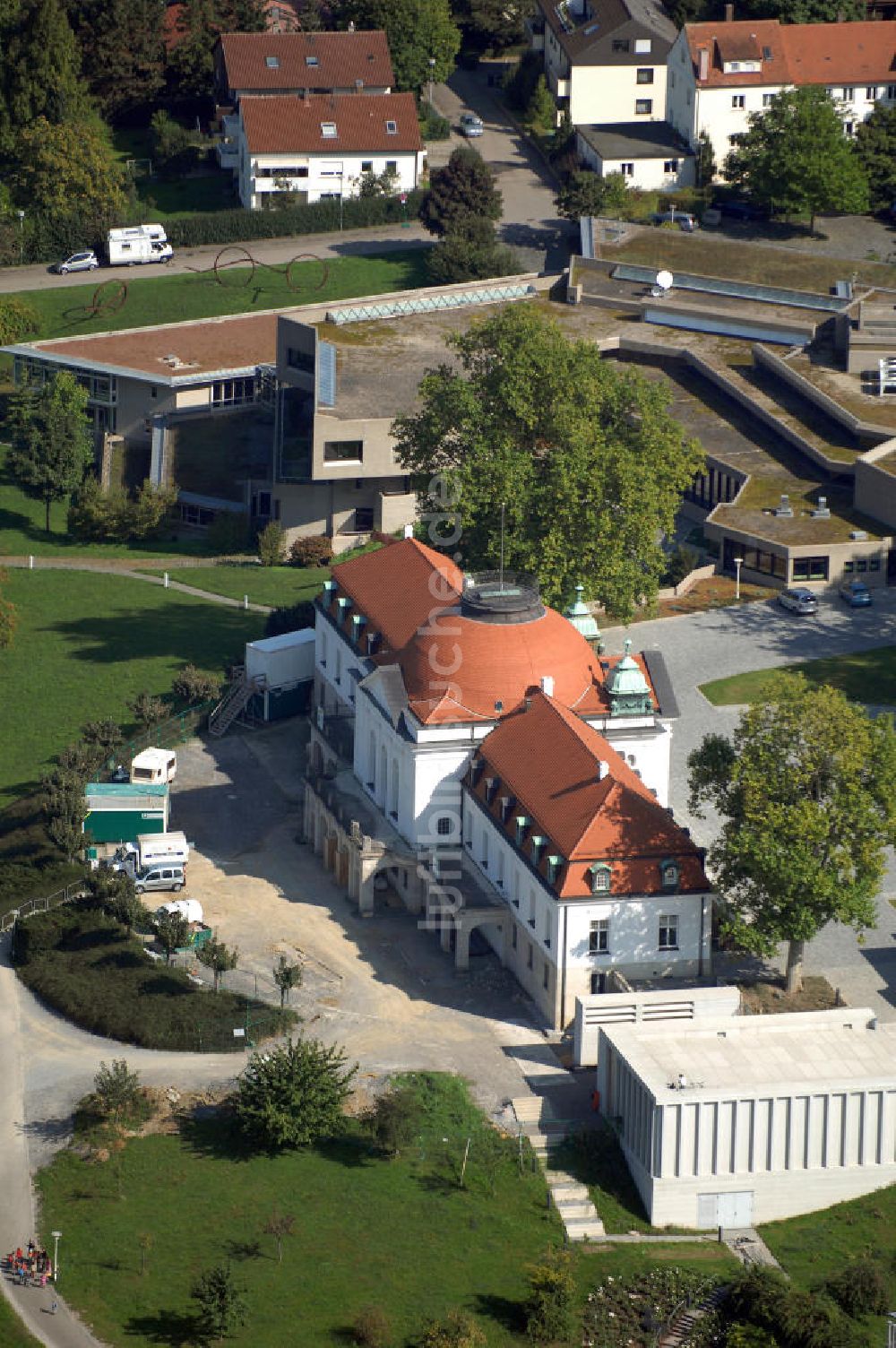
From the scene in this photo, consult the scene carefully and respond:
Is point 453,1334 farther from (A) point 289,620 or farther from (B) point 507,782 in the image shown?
(A) point 289,620

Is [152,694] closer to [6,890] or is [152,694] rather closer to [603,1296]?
[6,890]

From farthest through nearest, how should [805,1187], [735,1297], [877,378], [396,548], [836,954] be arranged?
[877,378] < [396,548] < [836,954] < [805,1187] < [735,1297]

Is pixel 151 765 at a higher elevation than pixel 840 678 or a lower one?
lower

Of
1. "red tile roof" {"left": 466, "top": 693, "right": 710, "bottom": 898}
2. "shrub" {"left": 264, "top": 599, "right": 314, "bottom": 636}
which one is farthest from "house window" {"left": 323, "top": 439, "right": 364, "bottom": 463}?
"red tile roof" {"left": 466, "top": 693, "right": 710, "bottom": 898}

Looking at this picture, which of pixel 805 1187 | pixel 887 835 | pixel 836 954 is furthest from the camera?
pixel 836 954

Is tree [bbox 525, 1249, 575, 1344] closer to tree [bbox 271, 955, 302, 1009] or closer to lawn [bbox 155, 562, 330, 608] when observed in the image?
tree [bbox 271, 955, 302, 1009]

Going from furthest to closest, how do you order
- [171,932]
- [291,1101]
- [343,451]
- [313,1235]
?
[343,451], [171,932], [291,1101], [313,1235]

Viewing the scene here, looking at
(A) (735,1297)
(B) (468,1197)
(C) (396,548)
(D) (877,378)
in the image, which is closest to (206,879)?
(C) (396,548)

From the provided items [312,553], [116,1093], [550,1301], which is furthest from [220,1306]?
[312,553]
